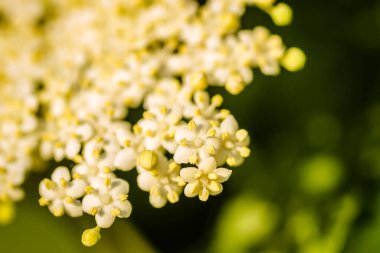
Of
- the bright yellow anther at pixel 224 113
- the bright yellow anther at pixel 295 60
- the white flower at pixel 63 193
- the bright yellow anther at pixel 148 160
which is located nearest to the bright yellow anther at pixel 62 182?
the white flower at pixel 63 193

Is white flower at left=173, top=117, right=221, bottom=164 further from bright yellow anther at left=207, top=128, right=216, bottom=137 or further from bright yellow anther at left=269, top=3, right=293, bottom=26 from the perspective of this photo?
bright yellow anther at left=269, top=3, right=293, bottom=26

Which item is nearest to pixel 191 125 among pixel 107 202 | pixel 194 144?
pixel 194 144

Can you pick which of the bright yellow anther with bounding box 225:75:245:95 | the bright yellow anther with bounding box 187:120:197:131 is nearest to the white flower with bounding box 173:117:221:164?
the bright yellow anther with bounding box 187:120:197:131

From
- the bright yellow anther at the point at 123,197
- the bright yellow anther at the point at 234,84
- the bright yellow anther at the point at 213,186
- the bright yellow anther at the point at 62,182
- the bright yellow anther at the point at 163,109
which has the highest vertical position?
the bright yellow anther at the point at 234,84

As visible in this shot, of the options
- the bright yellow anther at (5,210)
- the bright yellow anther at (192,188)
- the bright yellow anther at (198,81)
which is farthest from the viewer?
the bright yellow anther at (5,210)

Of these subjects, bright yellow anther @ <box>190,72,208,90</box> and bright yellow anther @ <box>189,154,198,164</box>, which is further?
bright yellow anther @ <box>190,72,208,90</box>

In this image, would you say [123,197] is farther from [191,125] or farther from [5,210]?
[5,210]

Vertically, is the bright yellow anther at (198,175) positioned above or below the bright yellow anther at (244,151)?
below

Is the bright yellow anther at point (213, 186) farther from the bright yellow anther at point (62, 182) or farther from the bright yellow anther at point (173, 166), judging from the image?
the bright yellow anther at point (62, 182)
